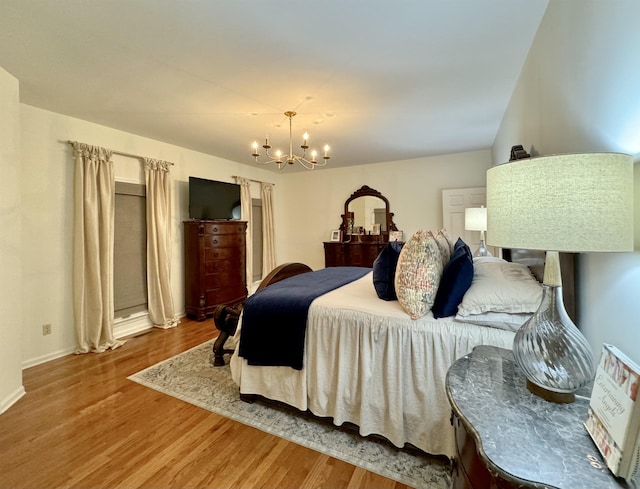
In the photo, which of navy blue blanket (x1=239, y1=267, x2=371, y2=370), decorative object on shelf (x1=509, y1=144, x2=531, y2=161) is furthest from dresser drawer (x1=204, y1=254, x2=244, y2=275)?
decorative object on shelf (x1=509, y1=144, x2=531, y2=161)

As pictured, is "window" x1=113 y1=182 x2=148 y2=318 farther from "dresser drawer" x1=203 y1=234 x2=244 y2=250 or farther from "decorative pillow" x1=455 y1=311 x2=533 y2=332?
"decorative pillow" x1=455 y1=311 x2=533 y2=332

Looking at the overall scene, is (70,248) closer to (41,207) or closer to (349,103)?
(41,207)

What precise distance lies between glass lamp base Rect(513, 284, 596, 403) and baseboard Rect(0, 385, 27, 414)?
3.31m

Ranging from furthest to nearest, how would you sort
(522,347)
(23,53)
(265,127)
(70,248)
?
(265,127)
(70,248)
(23,53)
(522,347)

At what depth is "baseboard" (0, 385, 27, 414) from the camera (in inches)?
85.7

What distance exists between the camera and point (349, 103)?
9.54 feet

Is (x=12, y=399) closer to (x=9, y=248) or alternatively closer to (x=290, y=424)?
(x=9, y=248)

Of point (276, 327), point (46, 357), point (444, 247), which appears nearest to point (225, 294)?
point (46, 357)

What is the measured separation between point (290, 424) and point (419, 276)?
4.36 feet

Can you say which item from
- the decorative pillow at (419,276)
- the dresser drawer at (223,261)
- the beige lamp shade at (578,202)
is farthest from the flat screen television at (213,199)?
the beige lamp shade at (578,202)

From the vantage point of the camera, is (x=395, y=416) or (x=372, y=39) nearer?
(x=395, y=416)

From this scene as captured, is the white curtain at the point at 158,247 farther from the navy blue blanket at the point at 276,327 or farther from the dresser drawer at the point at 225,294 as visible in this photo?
the navy blue blanket at the point at 276,327

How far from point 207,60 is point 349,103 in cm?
134

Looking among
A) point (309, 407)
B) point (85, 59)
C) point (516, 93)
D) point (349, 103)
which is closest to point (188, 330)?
point (309, 407)
